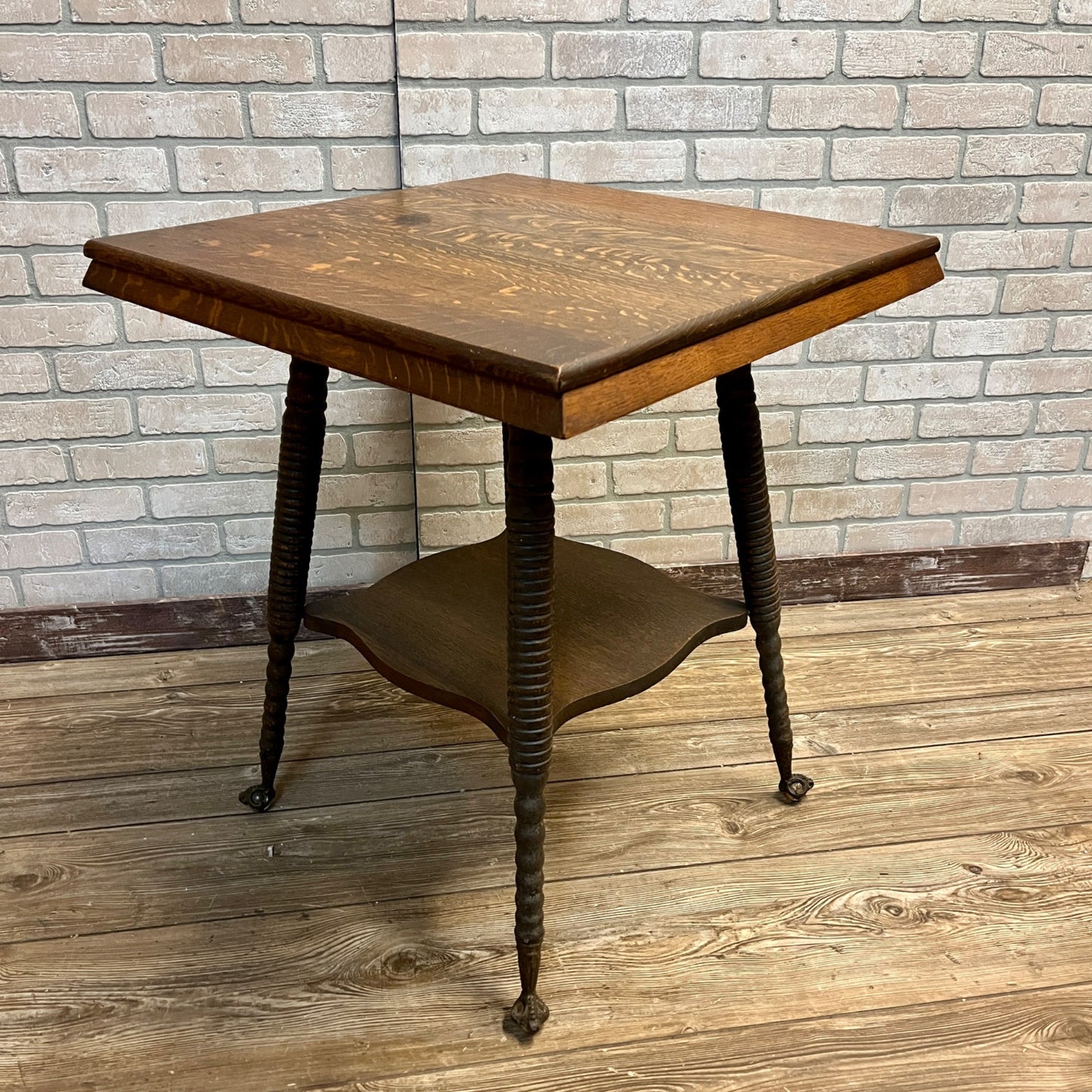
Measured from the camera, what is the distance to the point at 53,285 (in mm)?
1532

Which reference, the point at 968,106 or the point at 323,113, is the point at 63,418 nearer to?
the point at 323,113

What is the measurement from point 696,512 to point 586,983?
828 mm

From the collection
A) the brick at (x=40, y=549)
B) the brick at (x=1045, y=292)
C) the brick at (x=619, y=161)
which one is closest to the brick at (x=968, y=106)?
the brick at (x=1045, y=292)

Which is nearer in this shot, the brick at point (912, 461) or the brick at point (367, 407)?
the brick at point (367, 407)

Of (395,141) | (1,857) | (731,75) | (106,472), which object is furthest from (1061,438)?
(1,857)

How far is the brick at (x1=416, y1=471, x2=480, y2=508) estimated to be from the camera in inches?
66.6

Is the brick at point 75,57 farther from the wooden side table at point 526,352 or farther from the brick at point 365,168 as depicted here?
the wooden side table at point 526,352

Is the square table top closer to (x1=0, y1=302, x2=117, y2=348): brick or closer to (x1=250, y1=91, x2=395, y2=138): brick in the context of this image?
(x1=250, y1=91, x2=395, y2=138): brick

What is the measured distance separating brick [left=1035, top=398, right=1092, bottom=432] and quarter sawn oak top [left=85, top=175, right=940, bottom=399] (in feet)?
2.70

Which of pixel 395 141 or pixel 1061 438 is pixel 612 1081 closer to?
pixel 395 141

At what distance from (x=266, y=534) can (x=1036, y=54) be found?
1305 mm

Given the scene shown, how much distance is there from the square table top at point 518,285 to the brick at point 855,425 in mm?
590

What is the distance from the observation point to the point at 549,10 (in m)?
1.49

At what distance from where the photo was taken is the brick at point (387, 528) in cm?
173
